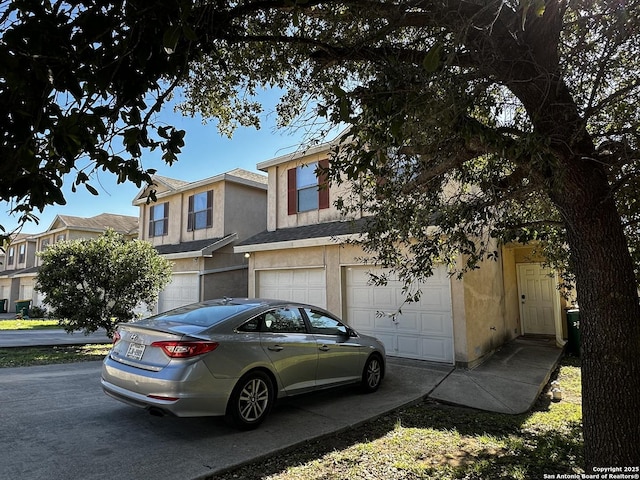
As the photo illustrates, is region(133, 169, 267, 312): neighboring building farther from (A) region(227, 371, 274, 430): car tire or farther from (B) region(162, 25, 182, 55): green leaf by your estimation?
(B) region(162, 25, 182, 55): green leaf

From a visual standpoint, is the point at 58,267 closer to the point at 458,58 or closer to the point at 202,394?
the point at 202,394

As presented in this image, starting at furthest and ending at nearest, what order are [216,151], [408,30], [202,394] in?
[216,151] → [408,30] → [202,394]

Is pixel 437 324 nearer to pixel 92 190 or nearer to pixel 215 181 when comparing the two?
pixel 92 190

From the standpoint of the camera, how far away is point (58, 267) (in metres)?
11.6

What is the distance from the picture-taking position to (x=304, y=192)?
13.2m

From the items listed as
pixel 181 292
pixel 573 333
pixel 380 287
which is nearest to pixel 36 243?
pixel 181 292

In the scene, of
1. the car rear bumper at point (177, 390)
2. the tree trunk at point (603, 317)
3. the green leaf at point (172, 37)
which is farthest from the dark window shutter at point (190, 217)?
the green leaf at point (172, 37)

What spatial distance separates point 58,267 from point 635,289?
13.3m

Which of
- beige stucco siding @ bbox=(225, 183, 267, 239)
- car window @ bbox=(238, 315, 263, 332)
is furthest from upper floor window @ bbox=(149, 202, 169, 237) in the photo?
car window @ bbox=(238, 315, 263, 332)

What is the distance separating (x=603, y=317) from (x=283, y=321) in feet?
12.8

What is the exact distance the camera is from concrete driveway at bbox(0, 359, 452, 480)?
388 centimetres

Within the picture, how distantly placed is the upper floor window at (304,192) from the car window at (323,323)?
20.6ft

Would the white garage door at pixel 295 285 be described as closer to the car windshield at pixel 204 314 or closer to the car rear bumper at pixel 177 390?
the car windshield at pixel 204 314

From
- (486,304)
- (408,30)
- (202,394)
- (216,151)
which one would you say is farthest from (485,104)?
(486,304)
